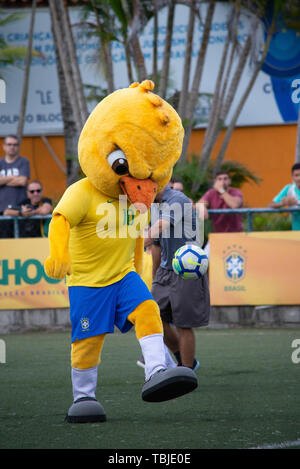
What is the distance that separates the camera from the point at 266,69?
61.2 ft

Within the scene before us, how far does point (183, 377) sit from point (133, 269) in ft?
3.64

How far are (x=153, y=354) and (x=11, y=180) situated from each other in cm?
697

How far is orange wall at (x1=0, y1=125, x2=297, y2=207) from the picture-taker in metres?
19.3

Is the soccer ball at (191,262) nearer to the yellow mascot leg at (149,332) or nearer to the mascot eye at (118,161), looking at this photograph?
the yellow mascot leg at (149,332)

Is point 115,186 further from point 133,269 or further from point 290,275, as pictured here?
point 290,275

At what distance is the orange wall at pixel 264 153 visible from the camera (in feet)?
→ 63.4

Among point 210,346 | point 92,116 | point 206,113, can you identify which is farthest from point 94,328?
point 206,113

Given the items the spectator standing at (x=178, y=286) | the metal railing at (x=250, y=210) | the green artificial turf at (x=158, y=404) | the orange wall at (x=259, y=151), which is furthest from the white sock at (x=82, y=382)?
the orange wall at (x=259, y=151)

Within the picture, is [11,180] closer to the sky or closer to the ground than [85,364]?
closer to the sky

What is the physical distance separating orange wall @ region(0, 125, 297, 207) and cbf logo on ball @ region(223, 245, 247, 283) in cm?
794

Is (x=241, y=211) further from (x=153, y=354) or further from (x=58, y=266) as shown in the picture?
(x=58, y=266)

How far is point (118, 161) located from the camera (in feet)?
17.5

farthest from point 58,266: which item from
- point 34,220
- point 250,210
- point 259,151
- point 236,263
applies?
point 259,151

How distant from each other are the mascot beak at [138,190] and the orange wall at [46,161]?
14.4m
